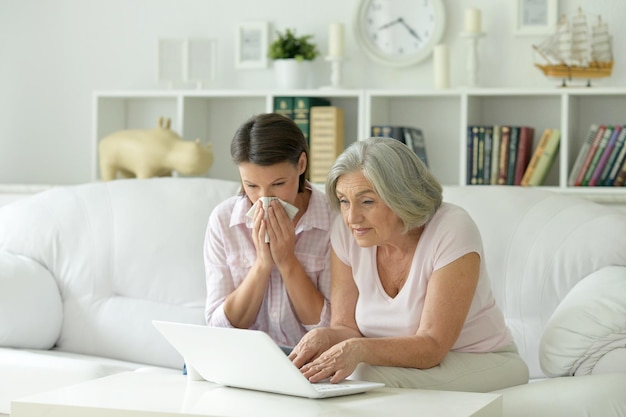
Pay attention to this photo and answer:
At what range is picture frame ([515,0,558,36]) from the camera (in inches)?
149

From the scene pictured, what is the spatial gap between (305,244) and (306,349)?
0.49 metres

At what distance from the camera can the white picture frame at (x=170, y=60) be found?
4168 millimetres

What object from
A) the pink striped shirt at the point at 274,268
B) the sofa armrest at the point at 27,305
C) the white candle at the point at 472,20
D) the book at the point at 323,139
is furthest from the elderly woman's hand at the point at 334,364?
the white candle at the point at 472,20

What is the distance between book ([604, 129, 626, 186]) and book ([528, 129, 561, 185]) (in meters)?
0.21

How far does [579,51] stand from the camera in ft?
12.0

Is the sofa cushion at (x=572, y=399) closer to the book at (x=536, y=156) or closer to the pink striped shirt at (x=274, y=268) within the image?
the pink striped shirt at (x=274, y=268)

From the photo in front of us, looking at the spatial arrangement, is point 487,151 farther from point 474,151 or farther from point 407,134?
point 407,134

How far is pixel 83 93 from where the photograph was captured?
4.46 m

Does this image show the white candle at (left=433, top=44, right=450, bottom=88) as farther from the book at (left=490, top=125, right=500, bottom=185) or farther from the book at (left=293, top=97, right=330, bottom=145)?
the book at (left=293, top=97, right=330, bottom=145)

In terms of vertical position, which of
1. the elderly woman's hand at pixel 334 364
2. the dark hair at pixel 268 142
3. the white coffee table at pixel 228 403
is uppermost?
the dark hair at pixel 268 142

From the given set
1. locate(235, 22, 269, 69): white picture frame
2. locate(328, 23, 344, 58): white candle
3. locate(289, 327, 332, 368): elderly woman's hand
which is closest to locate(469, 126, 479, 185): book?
locate(328, 23, 344, 58): white candle

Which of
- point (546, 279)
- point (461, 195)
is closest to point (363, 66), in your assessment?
point (461, 195)

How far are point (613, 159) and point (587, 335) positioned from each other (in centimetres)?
136

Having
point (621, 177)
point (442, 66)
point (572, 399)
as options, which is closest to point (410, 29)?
point (442, 66)
